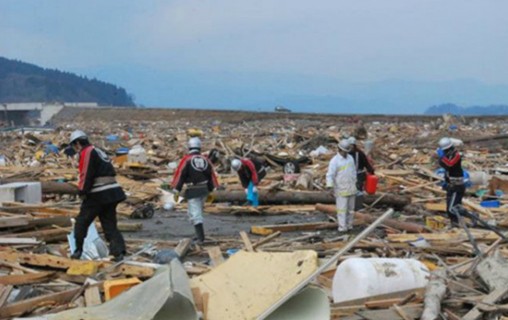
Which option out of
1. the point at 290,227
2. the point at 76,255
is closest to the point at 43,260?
the point at 76,255

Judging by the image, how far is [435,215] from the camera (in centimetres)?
1293

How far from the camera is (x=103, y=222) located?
8781mm

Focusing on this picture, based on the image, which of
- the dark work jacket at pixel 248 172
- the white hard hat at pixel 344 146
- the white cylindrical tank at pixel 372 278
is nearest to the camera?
the white cylindrical tank at pixel 372 278

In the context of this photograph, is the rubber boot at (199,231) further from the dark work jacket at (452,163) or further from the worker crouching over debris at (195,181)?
the dark work jacket at (452,163)

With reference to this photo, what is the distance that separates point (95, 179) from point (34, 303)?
8.18 feet

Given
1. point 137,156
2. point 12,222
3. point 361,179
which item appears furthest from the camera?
point 137,156

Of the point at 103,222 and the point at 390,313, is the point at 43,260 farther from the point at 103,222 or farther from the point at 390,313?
the point at 390,313

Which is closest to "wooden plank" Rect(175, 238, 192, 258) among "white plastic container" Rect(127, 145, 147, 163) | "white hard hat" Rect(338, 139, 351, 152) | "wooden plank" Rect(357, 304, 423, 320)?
"white hard hat" Rect(338, 139, 351, 152)

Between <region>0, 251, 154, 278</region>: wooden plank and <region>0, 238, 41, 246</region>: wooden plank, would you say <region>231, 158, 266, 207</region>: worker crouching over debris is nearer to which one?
<region>0, 238, 41, 246</region>: wooden plank

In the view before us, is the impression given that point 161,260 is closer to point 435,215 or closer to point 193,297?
point 193,297

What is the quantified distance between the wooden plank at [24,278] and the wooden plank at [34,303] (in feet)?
2.37

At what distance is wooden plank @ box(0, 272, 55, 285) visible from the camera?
7.03 metres

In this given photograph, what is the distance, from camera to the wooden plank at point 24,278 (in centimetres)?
703

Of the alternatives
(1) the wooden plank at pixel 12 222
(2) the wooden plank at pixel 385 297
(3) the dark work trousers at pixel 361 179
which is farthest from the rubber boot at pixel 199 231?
(3) the dark work trousers at pixel 361 179
